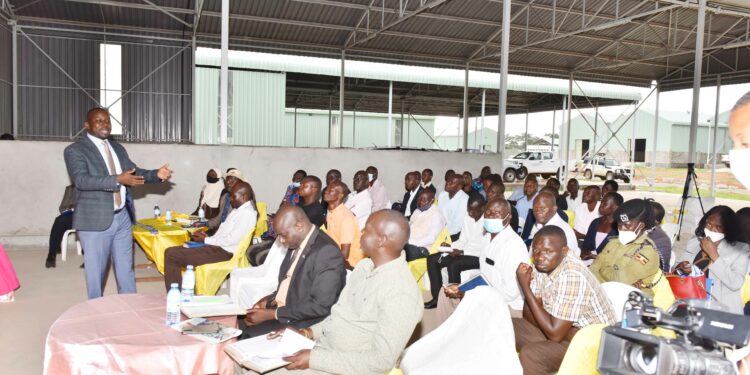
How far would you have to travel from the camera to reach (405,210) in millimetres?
8156

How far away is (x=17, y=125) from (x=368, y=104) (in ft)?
46.6

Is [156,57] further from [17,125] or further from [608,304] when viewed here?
[608,304]

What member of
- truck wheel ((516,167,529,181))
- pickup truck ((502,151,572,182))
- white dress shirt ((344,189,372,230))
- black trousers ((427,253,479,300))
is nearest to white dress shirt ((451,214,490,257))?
black trousers ((427,253,479,300))

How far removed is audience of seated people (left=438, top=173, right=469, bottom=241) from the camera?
6906 millimetres

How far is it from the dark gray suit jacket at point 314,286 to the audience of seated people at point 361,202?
362cm

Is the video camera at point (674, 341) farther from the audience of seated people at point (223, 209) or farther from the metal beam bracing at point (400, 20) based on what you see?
the metal beam bracing at point (400, 20)

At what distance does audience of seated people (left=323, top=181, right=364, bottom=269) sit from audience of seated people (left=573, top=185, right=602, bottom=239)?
10.4 feet

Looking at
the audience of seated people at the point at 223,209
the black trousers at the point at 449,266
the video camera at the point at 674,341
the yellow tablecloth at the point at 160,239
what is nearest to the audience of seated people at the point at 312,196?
the audience of seated people at the point at 223,209

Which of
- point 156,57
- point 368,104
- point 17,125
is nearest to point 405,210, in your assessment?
point 156,57

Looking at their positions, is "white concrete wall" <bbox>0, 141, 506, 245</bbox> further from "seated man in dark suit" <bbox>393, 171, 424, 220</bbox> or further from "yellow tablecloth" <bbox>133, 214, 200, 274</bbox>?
"yellow tablecloth" <bbox>133, 214, 200, 274</bbox>

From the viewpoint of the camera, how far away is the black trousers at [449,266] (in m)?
5.34

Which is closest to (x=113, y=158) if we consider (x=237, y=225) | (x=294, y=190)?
(x=237, y=225)

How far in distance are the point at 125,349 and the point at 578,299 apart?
218 cm

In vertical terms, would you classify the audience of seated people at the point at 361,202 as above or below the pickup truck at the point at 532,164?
below
